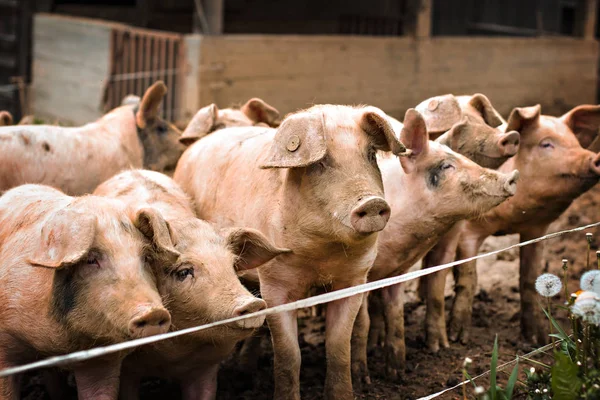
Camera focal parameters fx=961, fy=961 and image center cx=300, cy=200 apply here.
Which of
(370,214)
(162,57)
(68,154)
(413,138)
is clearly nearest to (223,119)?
(68,154)

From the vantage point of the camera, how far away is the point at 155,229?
4.31 metres

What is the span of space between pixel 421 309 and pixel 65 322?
375 cm

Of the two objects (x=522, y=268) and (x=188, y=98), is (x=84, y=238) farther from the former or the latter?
(x=188, y=98)

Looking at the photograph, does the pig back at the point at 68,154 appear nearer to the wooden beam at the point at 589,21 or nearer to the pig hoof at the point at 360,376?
the pig hoof at the point at 360,376

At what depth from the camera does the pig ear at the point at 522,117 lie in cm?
636

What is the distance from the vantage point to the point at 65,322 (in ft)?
13.5

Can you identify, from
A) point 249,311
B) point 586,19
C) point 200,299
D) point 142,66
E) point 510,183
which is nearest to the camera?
point 249,311

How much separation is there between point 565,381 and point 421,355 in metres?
2.21

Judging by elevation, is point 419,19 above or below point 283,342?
above

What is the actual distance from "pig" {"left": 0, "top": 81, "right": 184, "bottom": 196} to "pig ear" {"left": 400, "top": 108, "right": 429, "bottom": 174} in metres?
2.25

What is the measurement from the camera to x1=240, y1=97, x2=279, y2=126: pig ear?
23.3 ft

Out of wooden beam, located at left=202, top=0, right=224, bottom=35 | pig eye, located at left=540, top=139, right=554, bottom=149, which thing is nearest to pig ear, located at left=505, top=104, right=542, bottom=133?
pig eye, located at left=540, top=139, right=554, bottom=149

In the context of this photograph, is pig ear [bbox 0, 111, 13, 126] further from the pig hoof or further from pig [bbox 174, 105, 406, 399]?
the pig hoof

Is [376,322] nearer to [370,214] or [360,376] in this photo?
[360,376]
